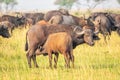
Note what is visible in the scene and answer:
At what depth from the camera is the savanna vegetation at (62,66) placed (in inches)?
430

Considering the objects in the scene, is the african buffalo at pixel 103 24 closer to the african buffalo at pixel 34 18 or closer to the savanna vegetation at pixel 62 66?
the savanna vegetation at pixel 62 66

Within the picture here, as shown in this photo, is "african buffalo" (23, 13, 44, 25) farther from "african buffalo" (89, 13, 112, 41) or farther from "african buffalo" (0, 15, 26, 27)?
"african buffalo" (89, 13, 112, 41)

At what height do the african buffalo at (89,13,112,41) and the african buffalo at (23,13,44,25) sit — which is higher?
the african buffalo at (89,13,112,41)

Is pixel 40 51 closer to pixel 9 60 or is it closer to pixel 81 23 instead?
pixel 9 60

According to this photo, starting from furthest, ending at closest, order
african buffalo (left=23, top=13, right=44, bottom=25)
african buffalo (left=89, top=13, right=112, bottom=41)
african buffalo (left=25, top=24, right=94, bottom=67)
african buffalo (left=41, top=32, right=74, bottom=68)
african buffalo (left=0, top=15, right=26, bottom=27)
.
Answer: african buffalo (left=23, top=13, right=44, bottom=25), african buffalo (left=0, top=15, right=26, bottom=27), african buffalo (left=89, top=13, right=112, bottom=41), african buffalo (left=25, top=24, right=94, bottom=67), african buffalo (left=41, top=32, right=74, bottom=68)

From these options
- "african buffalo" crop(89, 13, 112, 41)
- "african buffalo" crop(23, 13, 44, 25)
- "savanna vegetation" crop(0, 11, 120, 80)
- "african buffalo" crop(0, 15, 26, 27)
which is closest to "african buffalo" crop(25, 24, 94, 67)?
"savanna vegetation" crop(0, 11, 120, 80)

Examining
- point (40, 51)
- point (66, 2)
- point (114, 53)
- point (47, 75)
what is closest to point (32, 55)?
point (40, 51)

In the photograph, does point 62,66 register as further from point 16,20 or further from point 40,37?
point 16,20

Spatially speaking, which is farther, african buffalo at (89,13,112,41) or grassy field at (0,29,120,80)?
african buffalo at (89,13,112,41)

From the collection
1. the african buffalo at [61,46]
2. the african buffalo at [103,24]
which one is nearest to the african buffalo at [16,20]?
the african buffalo at [103,24]

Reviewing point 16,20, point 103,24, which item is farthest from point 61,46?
point 16,20

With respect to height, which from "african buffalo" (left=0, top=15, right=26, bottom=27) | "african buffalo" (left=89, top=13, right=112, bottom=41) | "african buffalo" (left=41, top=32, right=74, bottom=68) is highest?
"african buffalo" (left=41, top=32, right=74, bottom=68)

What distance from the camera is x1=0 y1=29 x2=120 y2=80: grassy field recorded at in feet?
35.8

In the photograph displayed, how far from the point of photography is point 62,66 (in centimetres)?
1347
